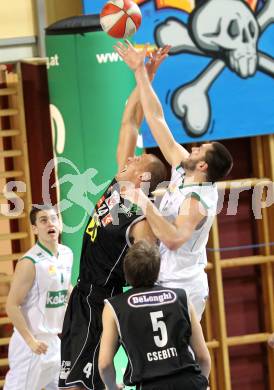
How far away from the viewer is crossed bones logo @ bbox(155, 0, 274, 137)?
24.5ft

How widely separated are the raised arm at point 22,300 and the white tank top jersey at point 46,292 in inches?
2.5

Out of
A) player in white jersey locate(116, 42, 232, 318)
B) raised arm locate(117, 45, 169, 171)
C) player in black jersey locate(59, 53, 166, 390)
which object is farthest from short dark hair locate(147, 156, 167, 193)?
raised arm locate(117, 45, 169, 171)

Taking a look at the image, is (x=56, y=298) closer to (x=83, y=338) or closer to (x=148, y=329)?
(x=83, y=338)

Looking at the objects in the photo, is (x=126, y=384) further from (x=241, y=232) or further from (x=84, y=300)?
(x=241, y=232)

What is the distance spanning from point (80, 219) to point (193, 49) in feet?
5.99

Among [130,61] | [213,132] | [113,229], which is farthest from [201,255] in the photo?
[213,132]

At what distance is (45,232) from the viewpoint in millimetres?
6516

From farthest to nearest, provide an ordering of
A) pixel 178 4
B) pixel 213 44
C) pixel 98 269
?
1. pixel 213 44
2. pixel 178 4
3. pixel 98 269

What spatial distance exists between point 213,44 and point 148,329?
407 centimetres

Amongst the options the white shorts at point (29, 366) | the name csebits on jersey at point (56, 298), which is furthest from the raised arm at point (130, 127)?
the white shorts at point (29, 366)

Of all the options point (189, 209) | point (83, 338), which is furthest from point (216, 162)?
point (83, 338)

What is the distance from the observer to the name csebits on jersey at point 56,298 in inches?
257

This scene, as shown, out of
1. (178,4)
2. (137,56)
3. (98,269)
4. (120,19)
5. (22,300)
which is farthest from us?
(178,4)

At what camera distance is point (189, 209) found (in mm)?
5059
